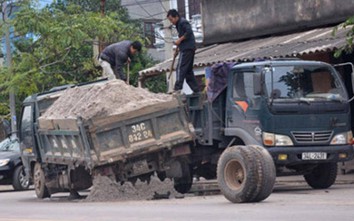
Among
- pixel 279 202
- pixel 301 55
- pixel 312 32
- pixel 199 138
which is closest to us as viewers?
pixel 279 202

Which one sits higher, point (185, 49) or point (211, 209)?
point (185, 49)

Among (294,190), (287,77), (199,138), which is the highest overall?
(287,77)

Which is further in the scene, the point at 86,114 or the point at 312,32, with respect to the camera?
the point at 312,32

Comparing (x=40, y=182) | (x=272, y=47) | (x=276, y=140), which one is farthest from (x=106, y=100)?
(x=272, y=47)

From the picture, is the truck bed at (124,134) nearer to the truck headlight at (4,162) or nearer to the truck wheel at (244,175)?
the truck wheel at (244,175)

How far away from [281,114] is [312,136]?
732mm

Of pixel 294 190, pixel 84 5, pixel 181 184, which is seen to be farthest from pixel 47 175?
pixel 84 5

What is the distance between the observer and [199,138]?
16.0 metres

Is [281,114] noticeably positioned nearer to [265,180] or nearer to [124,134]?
[265,180]

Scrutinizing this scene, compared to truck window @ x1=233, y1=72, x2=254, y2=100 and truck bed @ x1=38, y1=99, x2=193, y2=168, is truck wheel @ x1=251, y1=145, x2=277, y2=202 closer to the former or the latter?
truck window @ x1=233, y1=72, x2=254, y2=100

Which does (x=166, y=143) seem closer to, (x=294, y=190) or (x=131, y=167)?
(x=131, y=167)

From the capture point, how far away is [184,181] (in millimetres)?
16484

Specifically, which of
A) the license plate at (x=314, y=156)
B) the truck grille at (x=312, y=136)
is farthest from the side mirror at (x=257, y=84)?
the license plate at (x=314, y=156)

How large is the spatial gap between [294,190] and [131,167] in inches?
134
